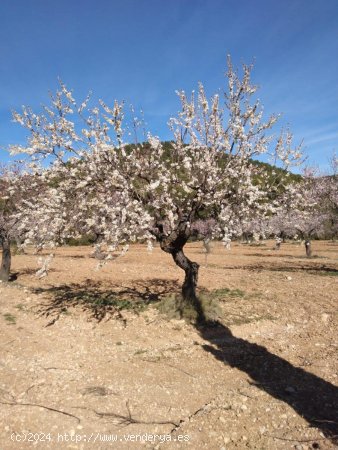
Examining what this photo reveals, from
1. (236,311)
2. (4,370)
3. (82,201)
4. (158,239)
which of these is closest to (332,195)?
(236,311)

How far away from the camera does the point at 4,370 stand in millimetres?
8656

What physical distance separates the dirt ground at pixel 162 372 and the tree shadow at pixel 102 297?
73mm

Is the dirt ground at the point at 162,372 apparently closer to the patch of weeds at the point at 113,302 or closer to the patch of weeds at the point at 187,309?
the patch of weeds at the point at 113,302

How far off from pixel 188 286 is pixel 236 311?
1.97 metres

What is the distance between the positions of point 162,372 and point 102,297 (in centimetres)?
638

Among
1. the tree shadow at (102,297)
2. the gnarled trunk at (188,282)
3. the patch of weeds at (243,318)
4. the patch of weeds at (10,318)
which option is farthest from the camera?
the tree shadow at (102,297)

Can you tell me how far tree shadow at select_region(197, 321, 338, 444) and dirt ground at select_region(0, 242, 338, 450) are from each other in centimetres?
3

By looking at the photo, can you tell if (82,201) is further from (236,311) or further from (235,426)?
(235,426)

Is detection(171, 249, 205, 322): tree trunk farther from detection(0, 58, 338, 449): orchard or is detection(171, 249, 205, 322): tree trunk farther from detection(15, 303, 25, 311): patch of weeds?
detection(15, 303, 25, 311): patch of weeds

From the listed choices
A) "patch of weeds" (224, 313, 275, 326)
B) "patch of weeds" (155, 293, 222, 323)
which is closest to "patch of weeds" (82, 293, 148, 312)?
"patch of weeds" (155, 293, 222, 323)

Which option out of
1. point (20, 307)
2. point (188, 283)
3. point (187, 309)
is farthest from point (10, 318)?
point (188, 283)

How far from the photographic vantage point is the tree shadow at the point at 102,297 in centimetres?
1295

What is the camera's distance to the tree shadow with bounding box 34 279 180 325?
13.0 meters

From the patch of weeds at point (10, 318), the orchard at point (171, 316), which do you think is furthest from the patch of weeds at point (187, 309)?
the patch of weeds at point (10, 318)
